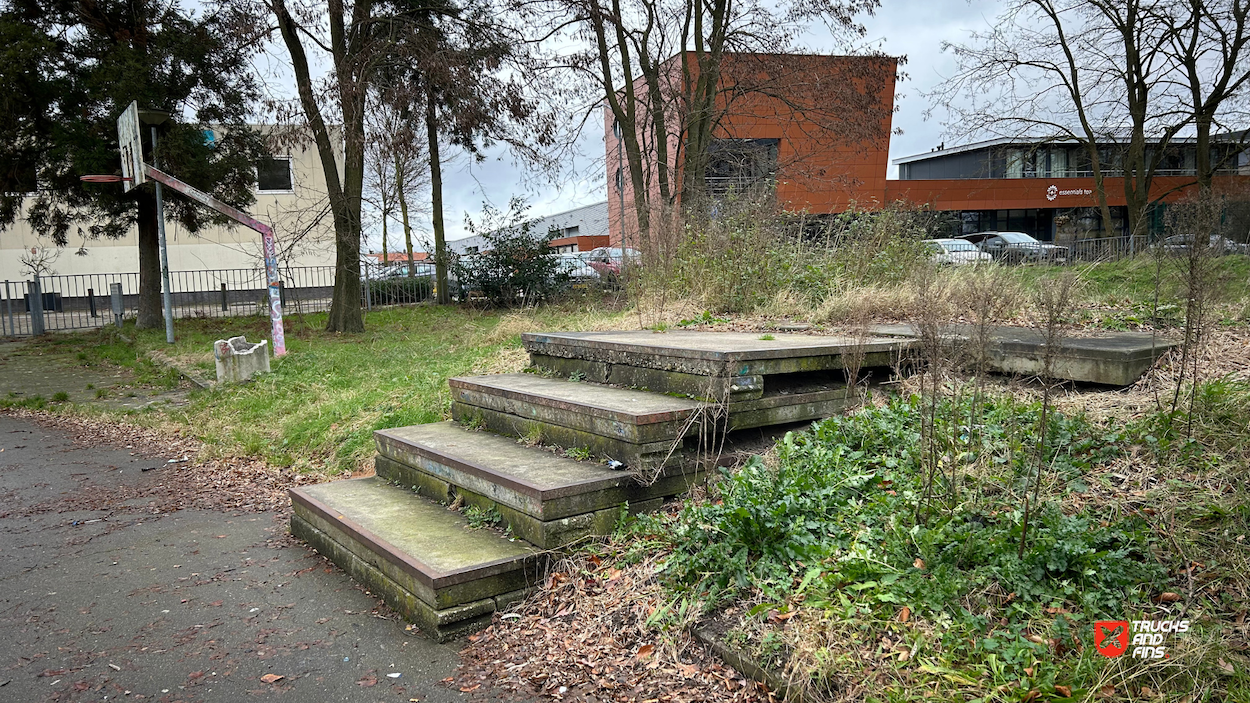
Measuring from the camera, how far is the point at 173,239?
28250 millimetres

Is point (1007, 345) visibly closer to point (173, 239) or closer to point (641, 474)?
point (641, 474)

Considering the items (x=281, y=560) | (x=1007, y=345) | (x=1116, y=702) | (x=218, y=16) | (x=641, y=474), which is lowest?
(x=281, y=560)

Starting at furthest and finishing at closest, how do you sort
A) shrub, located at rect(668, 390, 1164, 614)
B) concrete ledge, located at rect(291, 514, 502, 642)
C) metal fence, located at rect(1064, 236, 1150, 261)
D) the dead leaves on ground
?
metal fence, located at rect(1064, 236, 1150, 261) < the dead leaves on ground < concrete ledge, located at rect(291, 514, 502, 642) < shrub, located at rect(668, 390, 1164, 614)

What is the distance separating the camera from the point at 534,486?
362 centimetres

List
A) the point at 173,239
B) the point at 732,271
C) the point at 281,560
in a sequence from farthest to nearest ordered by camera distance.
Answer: the point at 173,239 → the point at 732,271 → the point at 281,560

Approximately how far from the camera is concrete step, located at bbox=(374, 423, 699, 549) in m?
3.60

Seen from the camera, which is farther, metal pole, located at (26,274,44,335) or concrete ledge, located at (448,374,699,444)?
metal pole, located at (26,274,44,335)

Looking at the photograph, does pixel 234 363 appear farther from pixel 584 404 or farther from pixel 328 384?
pixel 584 404

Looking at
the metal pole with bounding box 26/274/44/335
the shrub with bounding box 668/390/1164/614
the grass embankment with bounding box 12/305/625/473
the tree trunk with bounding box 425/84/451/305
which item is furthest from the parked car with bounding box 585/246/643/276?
the metal pole with bounding box 26/274/44/335

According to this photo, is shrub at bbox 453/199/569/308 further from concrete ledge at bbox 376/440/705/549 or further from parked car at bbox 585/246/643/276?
concrete ledge at bbox 376/440/705/549

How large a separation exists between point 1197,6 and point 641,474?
19.9 meters

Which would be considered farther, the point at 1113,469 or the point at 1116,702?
the point at 1113,469

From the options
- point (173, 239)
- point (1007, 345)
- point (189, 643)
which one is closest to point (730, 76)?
point (1007, 345)

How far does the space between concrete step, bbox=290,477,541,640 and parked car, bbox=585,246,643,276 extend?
5.61 m
